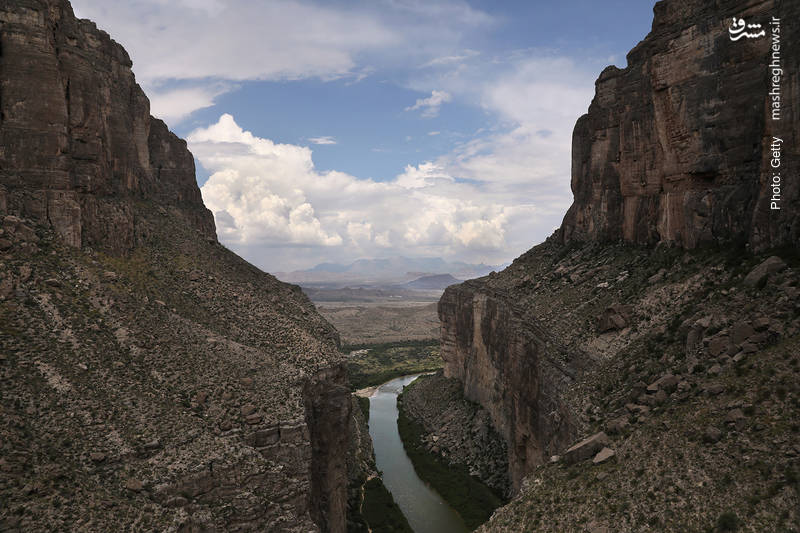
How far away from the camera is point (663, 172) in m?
43.2

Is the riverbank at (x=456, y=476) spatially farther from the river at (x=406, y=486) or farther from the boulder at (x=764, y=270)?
the boulder at (x=764, y=270)

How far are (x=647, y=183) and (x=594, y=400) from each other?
81.8ft

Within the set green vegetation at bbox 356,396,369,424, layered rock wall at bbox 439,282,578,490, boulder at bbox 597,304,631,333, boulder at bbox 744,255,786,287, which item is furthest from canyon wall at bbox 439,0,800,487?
green vegetation at bbox 356,396,369,424

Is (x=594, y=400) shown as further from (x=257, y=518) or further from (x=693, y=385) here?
(x=257, y=518)

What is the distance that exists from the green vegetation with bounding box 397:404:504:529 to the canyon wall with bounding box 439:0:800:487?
4.41 metres

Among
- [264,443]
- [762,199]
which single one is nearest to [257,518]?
[264,443]

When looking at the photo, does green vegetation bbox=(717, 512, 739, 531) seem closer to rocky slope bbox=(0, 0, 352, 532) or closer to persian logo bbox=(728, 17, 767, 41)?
rocky slope bbox=(0, 0, 352, 532)

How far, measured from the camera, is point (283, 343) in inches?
1654

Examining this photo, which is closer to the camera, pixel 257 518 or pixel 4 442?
pixel 4 442

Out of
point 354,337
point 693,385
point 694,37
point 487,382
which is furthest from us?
point 354,337

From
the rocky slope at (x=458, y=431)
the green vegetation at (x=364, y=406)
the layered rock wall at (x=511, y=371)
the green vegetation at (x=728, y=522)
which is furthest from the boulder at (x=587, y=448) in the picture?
the green vegetation at (x=364, y=406)

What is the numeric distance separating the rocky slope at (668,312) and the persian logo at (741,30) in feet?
1.53

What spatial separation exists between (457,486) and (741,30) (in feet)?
168

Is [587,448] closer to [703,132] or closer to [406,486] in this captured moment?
[703,132]
